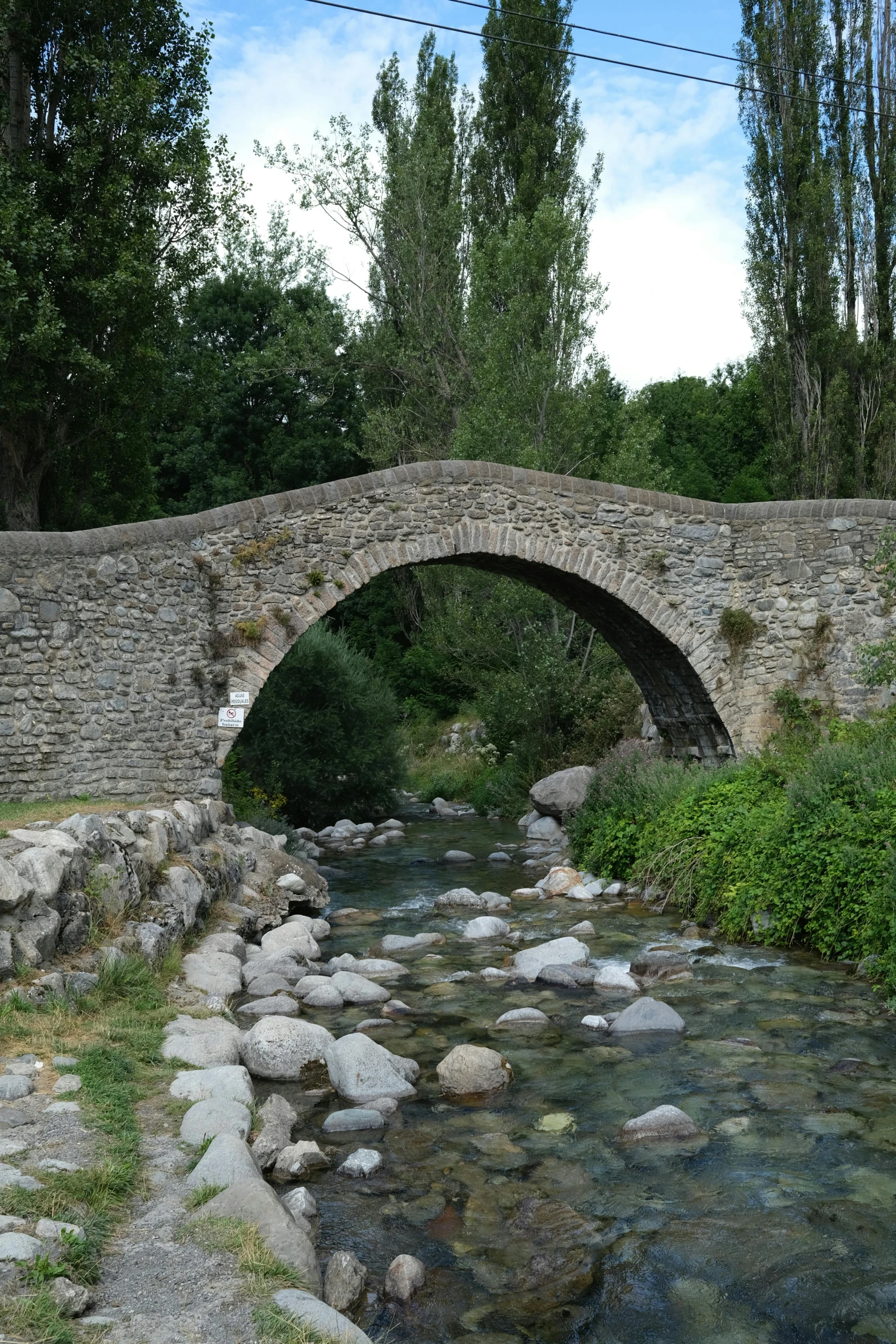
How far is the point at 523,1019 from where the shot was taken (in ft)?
20.2

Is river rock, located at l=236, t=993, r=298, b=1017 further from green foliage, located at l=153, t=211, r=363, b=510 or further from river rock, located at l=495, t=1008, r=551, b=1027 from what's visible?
green foliage, located at l=153, t=211, r=363, b=510

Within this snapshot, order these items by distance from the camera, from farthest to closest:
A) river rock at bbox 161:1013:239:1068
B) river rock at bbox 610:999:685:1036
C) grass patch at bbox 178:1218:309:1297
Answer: river rock at bbox 610:999:685:1036 → river rock at bbox 161:1013:239:1068 → grass patch at bbox 178:1218:309:1297

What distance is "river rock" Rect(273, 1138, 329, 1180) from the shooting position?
13.4 ft

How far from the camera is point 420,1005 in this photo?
21.4ft

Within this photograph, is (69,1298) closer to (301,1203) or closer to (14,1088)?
(301,1203)

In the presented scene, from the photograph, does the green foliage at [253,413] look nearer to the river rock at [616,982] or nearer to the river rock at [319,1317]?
the river rock at [616,982]

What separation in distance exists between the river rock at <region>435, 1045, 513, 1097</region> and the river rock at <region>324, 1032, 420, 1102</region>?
0.17 metres

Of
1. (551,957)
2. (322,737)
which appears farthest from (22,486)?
(551,957)

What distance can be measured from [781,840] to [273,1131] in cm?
472

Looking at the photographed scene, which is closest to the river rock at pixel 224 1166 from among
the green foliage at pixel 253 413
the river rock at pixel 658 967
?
the river rock at pixel 658 967

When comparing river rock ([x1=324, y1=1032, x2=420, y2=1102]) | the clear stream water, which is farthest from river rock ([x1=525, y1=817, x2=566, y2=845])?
river rock ([x1=324, y1=1032, x2=420, y2=1102])

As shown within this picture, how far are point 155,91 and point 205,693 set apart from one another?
621 centimetres

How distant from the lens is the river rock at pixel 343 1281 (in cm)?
318

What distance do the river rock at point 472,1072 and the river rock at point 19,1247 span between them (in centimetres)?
257
